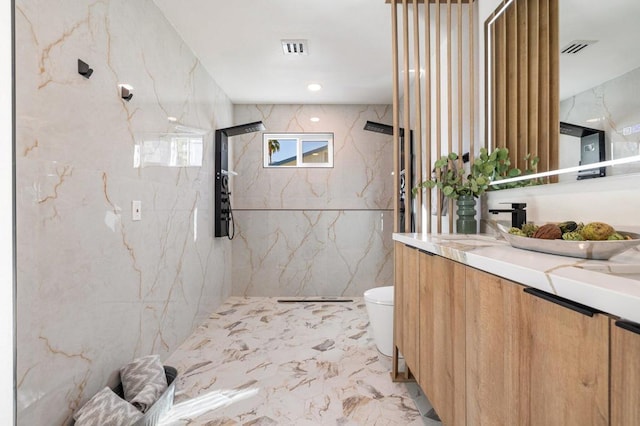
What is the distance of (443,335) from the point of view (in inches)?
44.6

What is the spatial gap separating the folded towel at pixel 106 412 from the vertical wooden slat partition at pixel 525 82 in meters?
2.09

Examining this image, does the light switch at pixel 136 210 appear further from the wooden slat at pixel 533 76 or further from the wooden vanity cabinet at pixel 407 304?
the wooden slat at pixel 533 76

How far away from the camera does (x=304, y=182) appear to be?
4.05 metres

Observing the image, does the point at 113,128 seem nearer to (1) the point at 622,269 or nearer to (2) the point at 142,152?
(2) the point at 142,152

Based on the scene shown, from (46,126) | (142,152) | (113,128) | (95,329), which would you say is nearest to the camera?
(46,126)

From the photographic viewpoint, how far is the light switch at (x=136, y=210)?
72.2 inches

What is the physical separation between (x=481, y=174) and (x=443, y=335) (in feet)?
3.38

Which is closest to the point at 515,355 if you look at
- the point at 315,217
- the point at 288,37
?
the point at 288,37

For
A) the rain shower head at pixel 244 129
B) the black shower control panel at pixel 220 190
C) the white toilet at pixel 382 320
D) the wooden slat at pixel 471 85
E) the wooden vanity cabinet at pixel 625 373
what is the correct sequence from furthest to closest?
the black shower control panel at pixel 220 190 < the rain shower head at pixel 244 129 < the white toilet at pixel 382 320 < the wooden slat at pixel 471 85 < the wooden vanity cabinet at pixel 625 373

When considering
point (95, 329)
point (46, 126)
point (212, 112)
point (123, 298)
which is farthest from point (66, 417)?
point (212, 112)

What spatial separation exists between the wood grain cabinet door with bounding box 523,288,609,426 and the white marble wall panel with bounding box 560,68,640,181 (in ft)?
2.24

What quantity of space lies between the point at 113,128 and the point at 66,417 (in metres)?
1.34

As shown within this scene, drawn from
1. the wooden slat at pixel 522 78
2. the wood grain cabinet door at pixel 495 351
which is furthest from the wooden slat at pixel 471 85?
the wood grain cabinet door at pixel 495 351

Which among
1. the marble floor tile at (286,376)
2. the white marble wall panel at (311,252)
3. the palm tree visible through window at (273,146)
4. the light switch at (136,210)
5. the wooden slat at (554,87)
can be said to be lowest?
the marble floor tile at (286,376)
